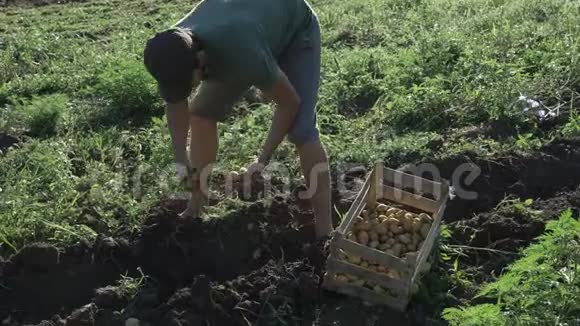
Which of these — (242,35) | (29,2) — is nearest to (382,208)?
(242,35)

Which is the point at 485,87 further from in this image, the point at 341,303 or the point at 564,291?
the point at 564,291

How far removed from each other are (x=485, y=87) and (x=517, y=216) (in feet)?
5.58

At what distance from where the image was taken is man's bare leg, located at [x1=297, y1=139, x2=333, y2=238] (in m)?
4.88

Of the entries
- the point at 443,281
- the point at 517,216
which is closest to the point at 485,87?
the point at 517,216

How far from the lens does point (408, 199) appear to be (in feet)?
16.5

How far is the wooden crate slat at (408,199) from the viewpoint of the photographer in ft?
16.2

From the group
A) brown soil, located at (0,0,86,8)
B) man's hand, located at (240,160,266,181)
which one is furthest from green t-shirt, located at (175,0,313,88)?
brown soil, located at (0,0,86,8)

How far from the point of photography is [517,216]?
205 inches

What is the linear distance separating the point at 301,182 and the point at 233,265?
3.03 feet

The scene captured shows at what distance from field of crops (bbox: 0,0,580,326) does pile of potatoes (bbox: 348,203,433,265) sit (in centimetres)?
20

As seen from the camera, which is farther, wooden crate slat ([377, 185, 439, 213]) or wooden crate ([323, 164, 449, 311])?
wooden crate slat ([377, 185, 439, 213])

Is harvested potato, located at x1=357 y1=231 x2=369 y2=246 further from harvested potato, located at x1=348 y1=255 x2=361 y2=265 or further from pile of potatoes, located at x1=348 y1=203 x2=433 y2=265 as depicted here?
harvested potato, located at x1=348 y1=255 x2=361 y2=265

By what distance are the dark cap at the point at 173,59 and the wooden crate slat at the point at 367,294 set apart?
1250 millimetres

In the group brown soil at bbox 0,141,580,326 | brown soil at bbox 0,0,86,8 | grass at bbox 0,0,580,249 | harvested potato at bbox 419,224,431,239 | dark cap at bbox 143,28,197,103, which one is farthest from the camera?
brown soil at bbox 0,0,86,8
